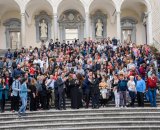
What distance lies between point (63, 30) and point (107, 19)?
3.90 m

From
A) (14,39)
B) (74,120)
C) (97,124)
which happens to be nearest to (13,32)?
(14,39)

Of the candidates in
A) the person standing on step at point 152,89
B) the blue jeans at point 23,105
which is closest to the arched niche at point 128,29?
the person standing on step at point 152,89

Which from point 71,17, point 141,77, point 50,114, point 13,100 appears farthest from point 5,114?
point 71,17

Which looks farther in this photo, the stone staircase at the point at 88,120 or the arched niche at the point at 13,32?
the arched niche at the point at 13,32

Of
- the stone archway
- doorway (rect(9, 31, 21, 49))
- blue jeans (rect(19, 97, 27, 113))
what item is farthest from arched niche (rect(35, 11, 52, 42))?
blue jeans (rect(19, 97, 27, 113))

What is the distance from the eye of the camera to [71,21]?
38.1 meters

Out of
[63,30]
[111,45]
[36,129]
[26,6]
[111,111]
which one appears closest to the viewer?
[36,129]

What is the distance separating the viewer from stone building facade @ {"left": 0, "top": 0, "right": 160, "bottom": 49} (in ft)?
121

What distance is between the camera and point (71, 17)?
125ft

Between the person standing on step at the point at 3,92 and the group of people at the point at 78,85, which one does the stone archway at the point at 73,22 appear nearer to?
the group of people at the point at 78,85

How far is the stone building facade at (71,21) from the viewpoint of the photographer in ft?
121

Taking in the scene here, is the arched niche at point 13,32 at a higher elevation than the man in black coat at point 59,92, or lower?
higher

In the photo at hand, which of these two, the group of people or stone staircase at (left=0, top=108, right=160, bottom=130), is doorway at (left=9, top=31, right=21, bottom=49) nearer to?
the group of people

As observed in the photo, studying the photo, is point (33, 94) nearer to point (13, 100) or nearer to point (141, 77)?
point (13, 100)
